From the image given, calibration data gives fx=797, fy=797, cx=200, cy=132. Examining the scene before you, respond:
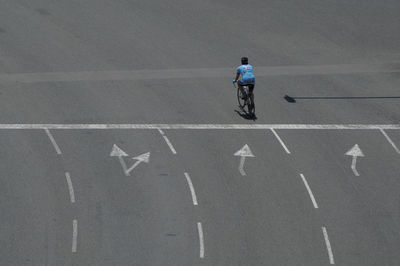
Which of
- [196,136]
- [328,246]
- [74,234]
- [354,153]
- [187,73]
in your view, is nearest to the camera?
[328,246]

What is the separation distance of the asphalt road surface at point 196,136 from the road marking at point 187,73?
0.08m

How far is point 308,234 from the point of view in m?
18.1

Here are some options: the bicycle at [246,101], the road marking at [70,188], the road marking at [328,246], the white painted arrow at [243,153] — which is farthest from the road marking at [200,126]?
the road marking at [328,246]

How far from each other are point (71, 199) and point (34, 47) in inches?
A: 546

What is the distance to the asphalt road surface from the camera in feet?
58.3

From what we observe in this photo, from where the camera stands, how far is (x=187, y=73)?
29328 mm

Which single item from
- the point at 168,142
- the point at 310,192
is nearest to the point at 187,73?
the point at 168,142

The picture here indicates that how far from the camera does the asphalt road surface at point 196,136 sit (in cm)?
1778

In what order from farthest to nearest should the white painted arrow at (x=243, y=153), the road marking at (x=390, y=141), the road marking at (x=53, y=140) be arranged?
the road marking at (x=390, y=141)
the road marking at (x=53, y=140)
the white painted arrow at (x=243, y=153)

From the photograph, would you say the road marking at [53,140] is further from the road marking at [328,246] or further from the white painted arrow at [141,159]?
the road marking at [328,246]

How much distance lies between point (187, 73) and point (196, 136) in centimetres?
630

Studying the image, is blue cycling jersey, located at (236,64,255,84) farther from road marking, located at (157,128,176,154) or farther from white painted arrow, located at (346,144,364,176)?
white painted arrow, located at (346,144,364,176)

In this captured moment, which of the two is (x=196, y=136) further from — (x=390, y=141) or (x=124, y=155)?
(x=390, y=141)

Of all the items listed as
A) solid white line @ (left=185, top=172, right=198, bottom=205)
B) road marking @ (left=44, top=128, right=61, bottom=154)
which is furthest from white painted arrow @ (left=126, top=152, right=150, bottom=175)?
road marking @ (left=44, top=128, right=61, bottom=154)
